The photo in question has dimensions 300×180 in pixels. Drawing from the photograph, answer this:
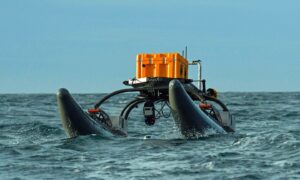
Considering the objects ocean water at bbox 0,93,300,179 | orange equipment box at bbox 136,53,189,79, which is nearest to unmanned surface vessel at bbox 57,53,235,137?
orange equipment box at bbox 136,53,189,79

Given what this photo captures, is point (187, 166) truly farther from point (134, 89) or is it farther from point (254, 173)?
point (134, 89)

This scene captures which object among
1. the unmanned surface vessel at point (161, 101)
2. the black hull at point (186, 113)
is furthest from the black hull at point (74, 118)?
the black hull at point (186, 113)

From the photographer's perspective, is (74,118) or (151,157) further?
(74,118)

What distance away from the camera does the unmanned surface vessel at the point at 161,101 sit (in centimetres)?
2005

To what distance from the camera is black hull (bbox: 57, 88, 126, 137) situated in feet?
66.5

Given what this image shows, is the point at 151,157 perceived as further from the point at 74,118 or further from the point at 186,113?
the point at 74,118

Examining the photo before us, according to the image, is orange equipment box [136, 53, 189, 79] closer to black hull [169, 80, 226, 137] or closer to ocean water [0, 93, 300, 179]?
black hull [169, 80, 226, 137]

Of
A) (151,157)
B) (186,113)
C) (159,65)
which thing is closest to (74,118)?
(186,113)

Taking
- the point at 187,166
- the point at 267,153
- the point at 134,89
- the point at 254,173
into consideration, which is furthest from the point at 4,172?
the point at 134,89

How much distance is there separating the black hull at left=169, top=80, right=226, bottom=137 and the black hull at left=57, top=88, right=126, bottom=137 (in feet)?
8.41

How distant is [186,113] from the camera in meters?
19.9

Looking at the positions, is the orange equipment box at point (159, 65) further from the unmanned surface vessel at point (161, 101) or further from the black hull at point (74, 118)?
the black hull at point (74, 118)

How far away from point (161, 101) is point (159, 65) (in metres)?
1.22

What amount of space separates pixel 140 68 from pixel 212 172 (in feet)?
28.6
